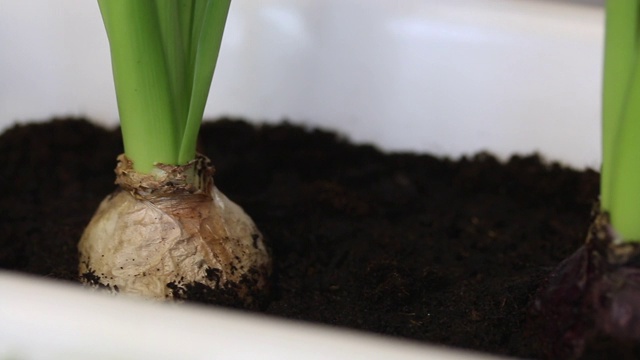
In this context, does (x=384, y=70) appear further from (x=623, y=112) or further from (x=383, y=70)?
(x=623, y=112)

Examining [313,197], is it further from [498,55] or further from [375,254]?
[498,55]

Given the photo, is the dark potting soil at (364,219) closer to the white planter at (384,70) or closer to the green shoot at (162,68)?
the white planter at (384,70)

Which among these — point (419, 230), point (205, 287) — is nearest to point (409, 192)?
point (419, 230)

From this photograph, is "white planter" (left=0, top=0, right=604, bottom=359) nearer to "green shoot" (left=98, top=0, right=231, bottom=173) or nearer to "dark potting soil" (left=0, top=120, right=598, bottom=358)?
"dark potting soil" (left=0, top=120, right=598, bottom=358)

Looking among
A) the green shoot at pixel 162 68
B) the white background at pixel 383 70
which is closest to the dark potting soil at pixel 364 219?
the white background at pixel 383 70

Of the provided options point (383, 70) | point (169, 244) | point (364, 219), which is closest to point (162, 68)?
point (169, 244)

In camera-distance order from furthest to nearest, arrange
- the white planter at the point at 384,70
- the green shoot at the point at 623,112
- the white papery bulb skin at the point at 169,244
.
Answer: the white planter at the point at 384,70 < the white papery bulb skin at the point at 169,244 < the green shoot at the point at 623,112
